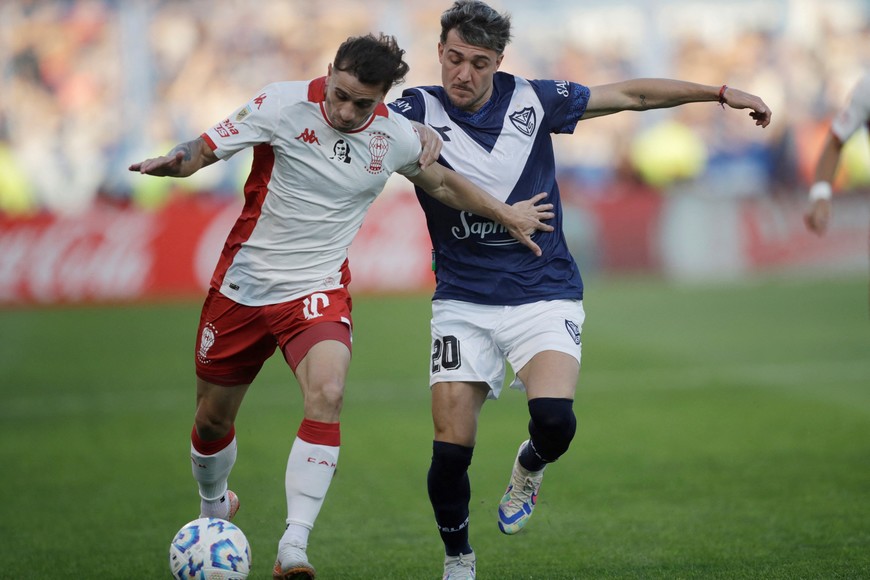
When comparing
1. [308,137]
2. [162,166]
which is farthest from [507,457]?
[162,166]

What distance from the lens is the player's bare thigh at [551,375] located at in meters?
5.50

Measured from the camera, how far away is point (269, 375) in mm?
13023

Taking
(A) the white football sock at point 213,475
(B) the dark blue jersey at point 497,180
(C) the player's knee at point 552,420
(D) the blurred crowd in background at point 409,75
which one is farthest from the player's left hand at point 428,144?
(D) the blurred crowd in background at point 409,75

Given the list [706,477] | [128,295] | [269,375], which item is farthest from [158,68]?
[706,477]

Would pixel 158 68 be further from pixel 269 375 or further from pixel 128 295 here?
pixel 269 375

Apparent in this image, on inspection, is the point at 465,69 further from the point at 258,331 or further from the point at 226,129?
the point at 258,331

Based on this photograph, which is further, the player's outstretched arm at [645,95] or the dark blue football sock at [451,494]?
the player's outstretched arm at [645,95]

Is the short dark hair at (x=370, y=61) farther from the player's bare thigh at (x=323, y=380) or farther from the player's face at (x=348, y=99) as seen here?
the player's bare thigh at (x=323, y=380)

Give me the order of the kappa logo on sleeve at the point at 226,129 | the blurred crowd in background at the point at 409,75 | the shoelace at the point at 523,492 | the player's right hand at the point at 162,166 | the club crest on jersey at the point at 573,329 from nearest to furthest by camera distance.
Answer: the player's right hand at the point at 162,166 < the kappa logo on sleeve at the point at 226,129 < the club crest on jersey at the point at 573,329 < the shoelace at the point at 523,492 < the blurred crowd in background at the point at 409,75

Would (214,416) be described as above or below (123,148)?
below

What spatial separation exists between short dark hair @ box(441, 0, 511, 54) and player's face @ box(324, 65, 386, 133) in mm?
550

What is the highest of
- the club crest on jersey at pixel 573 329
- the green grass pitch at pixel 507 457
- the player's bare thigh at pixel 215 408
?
the club crest on jersey at pixel 573 329

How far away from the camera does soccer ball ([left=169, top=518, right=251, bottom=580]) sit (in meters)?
4.89

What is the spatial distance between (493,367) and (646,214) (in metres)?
14.2
